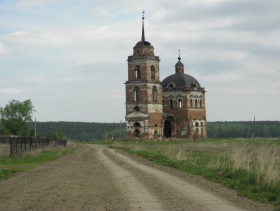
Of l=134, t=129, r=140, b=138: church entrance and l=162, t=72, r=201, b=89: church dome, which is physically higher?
l=162, t=72, r=201, b=89: church dome

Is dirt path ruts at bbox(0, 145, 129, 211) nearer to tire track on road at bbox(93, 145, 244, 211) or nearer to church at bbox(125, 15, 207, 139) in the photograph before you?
tire track on road at bbox(93, 145, 244, 211)

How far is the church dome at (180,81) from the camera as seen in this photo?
100 metres

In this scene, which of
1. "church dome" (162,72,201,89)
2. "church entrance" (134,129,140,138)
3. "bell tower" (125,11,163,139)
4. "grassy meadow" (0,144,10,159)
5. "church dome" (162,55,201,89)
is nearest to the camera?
"grassy meadow" (0,144,10,159)

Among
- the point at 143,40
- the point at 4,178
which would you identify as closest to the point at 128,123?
the point at 143,40

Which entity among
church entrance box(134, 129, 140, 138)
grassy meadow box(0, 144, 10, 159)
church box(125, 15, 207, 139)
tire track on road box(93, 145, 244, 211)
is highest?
church box(125, 15, 207, 139)

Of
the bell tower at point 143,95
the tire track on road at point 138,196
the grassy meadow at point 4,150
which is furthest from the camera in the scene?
the bell tower at point 143,95

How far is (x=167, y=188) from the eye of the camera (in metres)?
15.6

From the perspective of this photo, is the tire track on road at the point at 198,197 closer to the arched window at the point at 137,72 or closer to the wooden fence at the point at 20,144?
the wooden fence at the point at 20,144

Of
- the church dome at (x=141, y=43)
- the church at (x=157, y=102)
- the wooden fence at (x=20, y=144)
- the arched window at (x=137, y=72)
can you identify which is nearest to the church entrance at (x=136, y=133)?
the church at (x=157, y=102)

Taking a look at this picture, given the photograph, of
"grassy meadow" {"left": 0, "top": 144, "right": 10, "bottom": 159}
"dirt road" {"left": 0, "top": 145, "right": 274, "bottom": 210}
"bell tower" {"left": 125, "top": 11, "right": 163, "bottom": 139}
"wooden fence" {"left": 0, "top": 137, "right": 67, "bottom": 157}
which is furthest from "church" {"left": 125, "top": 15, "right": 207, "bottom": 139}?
"dirt road" {"left": 0, "top": 145, "right": 274, "bottom": 210}

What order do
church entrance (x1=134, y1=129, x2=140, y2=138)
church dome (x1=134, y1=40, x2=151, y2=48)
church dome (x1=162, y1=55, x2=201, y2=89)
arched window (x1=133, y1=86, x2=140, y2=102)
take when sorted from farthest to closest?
church dome (x1=162, y1=55, x2=201, y2=89)
church dome (x1=134, y1=40, x2=151, y2=48)
arched window (x1=133, y1=86, x2=140, y2=102)
church entrance (x1=134, y1=129, x2=140, y2=138)

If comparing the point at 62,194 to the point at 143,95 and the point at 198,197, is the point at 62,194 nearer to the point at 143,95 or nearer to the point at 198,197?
the point at 198,197

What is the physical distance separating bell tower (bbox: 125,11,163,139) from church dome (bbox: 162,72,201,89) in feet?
28.2

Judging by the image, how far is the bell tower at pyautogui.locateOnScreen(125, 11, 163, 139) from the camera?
89125 mm
